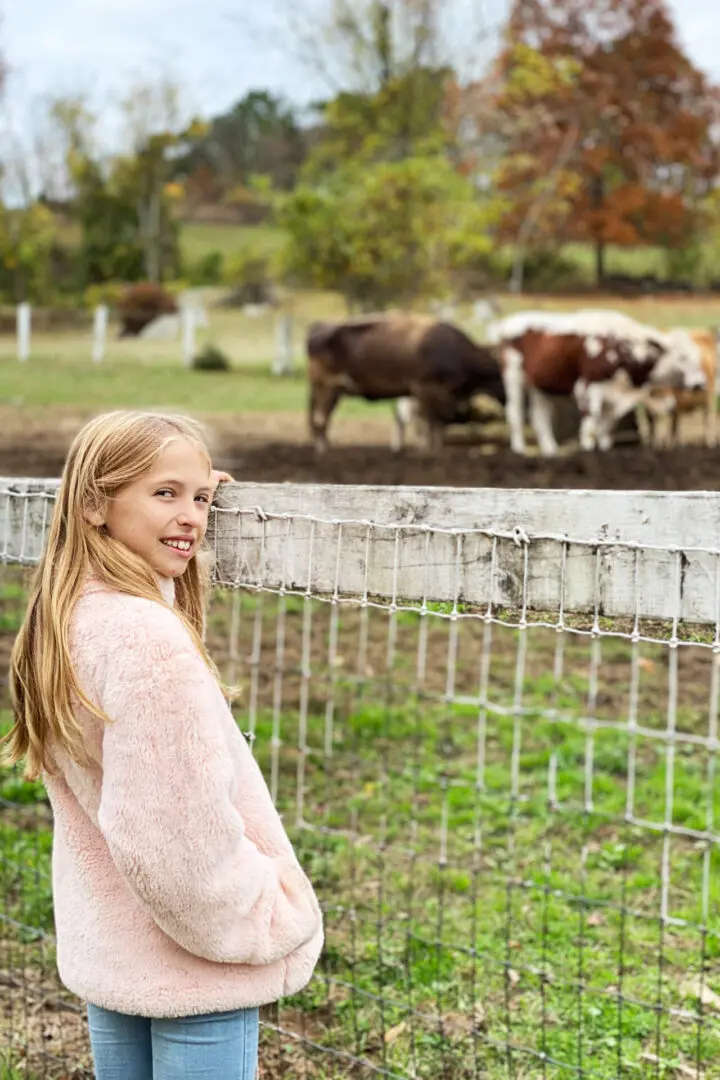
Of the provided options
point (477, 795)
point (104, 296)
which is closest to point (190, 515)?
point (477, 795)

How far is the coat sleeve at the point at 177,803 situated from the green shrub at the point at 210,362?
2348cm

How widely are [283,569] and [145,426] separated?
471mm

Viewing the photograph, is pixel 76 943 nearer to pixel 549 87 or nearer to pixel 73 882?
pixel 73 882

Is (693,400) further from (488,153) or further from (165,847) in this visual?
(488,153)

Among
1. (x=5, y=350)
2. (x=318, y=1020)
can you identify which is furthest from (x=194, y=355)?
(x=318, y=1020)

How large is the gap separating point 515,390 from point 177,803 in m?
13.3

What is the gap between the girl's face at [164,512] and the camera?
169 centimetres

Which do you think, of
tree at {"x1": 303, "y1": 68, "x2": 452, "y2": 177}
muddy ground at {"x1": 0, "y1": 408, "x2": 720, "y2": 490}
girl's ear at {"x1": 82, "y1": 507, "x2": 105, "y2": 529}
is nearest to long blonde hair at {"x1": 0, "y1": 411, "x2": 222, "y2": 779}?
girl's ear at {"x1": 82, "y1": 507, "x2": 105, "y2": 529}

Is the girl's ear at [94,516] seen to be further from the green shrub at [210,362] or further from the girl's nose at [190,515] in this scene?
the green shrub at [210,362]

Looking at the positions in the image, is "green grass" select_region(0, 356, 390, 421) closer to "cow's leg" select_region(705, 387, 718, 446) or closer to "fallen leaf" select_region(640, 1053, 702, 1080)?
"cow's leg" select_region(705, 387, 718, 446)

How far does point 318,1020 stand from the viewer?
2932 millimetres

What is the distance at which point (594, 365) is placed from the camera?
13508mm

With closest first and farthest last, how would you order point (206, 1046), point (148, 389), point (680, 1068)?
point (206, 1046)
point (680, 1068)
point (148, 389)

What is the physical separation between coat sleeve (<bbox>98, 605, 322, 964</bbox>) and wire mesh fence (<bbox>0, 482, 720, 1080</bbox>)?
0.49 m
